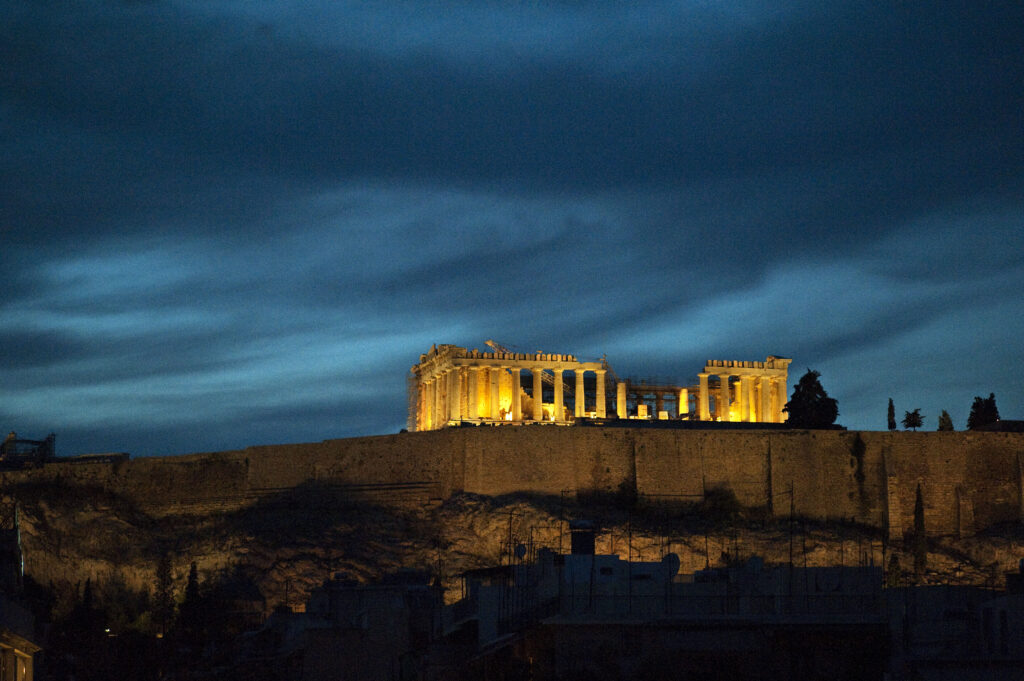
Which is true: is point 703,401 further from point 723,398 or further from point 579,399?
point 579,399

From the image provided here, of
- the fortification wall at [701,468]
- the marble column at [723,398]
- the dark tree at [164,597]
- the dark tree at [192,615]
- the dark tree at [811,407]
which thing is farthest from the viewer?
the marble column at [723,398]

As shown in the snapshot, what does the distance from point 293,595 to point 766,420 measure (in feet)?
85.3

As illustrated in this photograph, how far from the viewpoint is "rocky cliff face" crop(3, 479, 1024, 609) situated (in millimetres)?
51500

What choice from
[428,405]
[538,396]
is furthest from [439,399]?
[538,396]

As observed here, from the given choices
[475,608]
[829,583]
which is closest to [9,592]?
[475,608]

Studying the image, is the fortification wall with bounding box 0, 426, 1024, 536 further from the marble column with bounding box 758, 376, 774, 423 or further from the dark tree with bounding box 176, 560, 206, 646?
the marble column with bounding box 758, 376, 774, 423

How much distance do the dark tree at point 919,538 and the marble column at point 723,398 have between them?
12.9 metres

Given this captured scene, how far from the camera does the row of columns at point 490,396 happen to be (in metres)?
67.1

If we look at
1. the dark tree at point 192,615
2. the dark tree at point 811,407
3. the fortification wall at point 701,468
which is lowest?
the dark tree at point 192,615

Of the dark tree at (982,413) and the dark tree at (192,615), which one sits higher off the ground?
the dark tree at (982,413)

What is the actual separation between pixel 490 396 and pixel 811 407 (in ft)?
38.0

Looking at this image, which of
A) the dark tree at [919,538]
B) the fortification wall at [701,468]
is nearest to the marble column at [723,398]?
the fortification wall at [701,468]

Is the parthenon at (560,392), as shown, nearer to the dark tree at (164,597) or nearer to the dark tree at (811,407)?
the dark tree at (811,407)

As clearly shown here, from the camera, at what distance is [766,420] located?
70688mm
